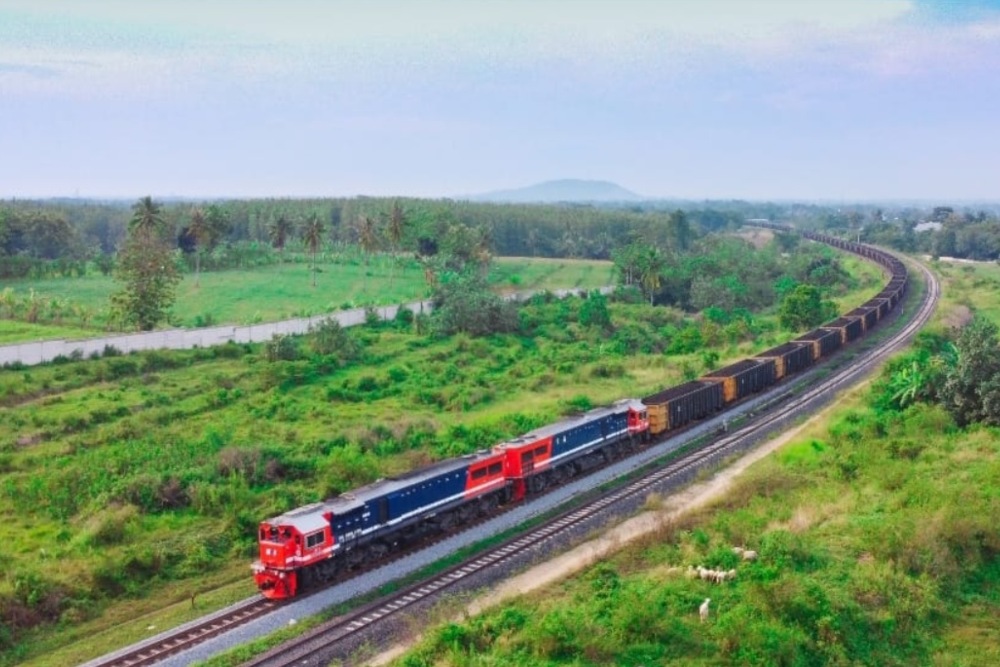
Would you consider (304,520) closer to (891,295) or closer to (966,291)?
(891,295)

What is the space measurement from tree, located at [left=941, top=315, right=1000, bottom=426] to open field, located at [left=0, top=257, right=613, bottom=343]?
4594 cm

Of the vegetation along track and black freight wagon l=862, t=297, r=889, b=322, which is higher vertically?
black freight wagon l=862, t=297, r=889, b=322

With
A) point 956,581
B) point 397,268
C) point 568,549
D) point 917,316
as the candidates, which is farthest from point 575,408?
point 397,268

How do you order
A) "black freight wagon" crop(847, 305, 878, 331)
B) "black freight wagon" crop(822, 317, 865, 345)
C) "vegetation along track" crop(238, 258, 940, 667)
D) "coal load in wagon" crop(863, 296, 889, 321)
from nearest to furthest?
"vegetation along track" crop(238, 258, 940, 667) → "black freight wagon" crop(822, 317, 865, 345) → "black freight wagon" crop(847, 305, 878, 331) → "coal load in wagon" crop(863, 296, 889, 321)

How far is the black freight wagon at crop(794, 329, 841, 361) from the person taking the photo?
6570 cm

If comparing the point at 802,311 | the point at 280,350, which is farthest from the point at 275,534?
the point at 802,311

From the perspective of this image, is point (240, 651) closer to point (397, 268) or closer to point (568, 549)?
point (568, 549)

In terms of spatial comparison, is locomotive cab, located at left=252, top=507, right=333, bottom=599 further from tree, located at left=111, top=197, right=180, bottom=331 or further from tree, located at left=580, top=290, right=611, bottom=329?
tree, located at left=580, top=290, right=611, bottom=329

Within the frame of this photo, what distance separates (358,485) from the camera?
3559cm

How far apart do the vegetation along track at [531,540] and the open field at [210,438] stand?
5.03 meters

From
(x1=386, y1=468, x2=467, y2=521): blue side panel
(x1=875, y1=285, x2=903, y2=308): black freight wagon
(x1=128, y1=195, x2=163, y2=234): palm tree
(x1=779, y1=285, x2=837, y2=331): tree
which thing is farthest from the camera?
(x1=875, y1=285, x2=903, y2=308): black freight wagon

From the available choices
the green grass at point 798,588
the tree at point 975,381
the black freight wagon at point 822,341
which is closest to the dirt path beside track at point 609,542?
the green grass at point 798,588

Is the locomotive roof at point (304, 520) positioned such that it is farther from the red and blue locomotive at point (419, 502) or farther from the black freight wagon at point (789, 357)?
the black freight wagon at point (789, 357)

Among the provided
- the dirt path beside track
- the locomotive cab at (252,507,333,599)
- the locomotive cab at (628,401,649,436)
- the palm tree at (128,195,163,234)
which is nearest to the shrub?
the palm tree at (128,195,163,234)
